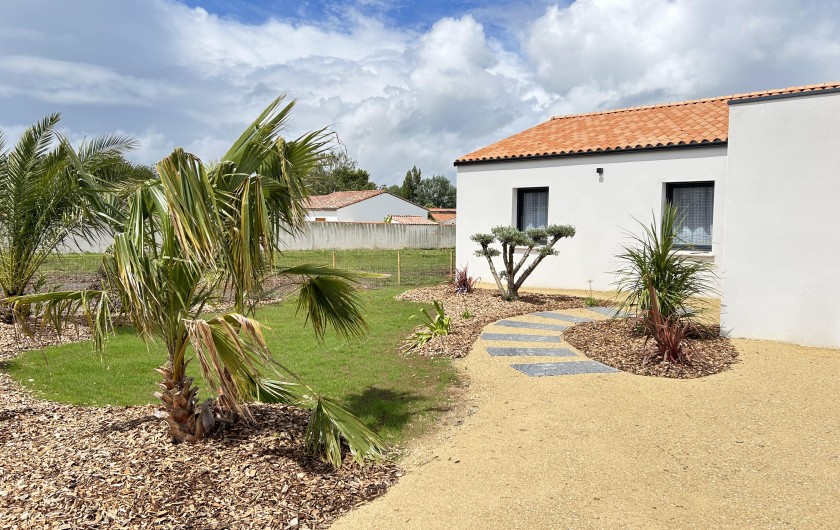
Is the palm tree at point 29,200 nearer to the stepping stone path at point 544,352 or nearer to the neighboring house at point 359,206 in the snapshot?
the stepping stone path at point 544,352

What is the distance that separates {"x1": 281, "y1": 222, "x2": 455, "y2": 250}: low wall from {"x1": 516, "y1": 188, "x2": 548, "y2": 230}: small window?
19.3 metres

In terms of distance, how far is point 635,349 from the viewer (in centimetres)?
777

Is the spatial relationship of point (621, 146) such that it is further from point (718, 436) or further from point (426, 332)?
point (718, 436)

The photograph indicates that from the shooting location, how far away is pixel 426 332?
30.2 ft

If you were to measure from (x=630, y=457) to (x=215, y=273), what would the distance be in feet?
11.9

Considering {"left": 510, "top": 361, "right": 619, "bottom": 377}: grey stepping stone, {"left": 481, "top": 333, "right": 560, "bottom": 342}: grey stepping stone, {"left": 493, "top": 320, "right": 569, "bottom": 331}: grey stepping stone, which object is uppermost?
{"left": 493, "top": 320, "right": 569, "bottom": 331}: grey stepping stone

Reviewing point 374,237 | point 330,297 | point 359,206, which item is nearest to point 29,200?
point 330,297

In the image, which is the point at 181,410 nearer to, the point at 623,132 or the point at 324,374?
the point at 324,374

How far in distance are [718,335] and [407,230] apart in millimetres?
29687

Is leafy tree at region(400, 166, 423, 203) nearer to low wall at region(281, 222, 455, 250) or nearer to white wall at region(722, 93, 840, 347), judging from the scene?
low wall at region(281, 222, 455, 250)

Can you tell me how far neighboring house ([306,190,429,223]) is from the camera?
50.6 metres

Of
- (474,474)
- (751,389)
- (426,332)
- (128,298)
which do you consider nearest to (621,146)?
(426,332)

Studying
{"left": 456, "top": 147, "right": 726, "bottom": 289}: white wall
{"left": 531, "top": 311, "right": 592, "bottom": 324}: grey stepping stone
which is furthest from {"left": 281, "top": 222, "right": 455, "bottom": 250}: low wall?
{"left": 531, "top": 311, "right": 592, "bottom": 324}: grey stepping stone

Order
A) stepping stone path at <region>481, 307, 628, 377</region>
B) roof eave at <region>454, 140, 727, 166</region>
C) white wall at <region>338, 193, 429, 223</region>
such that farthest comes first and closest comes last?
white wall at <region>338, 193, 429, 223</region> < roof eave at <region>454, 140, 727, 166</region> < stepping stone path at <region>481, 307, 628, 377</region>
